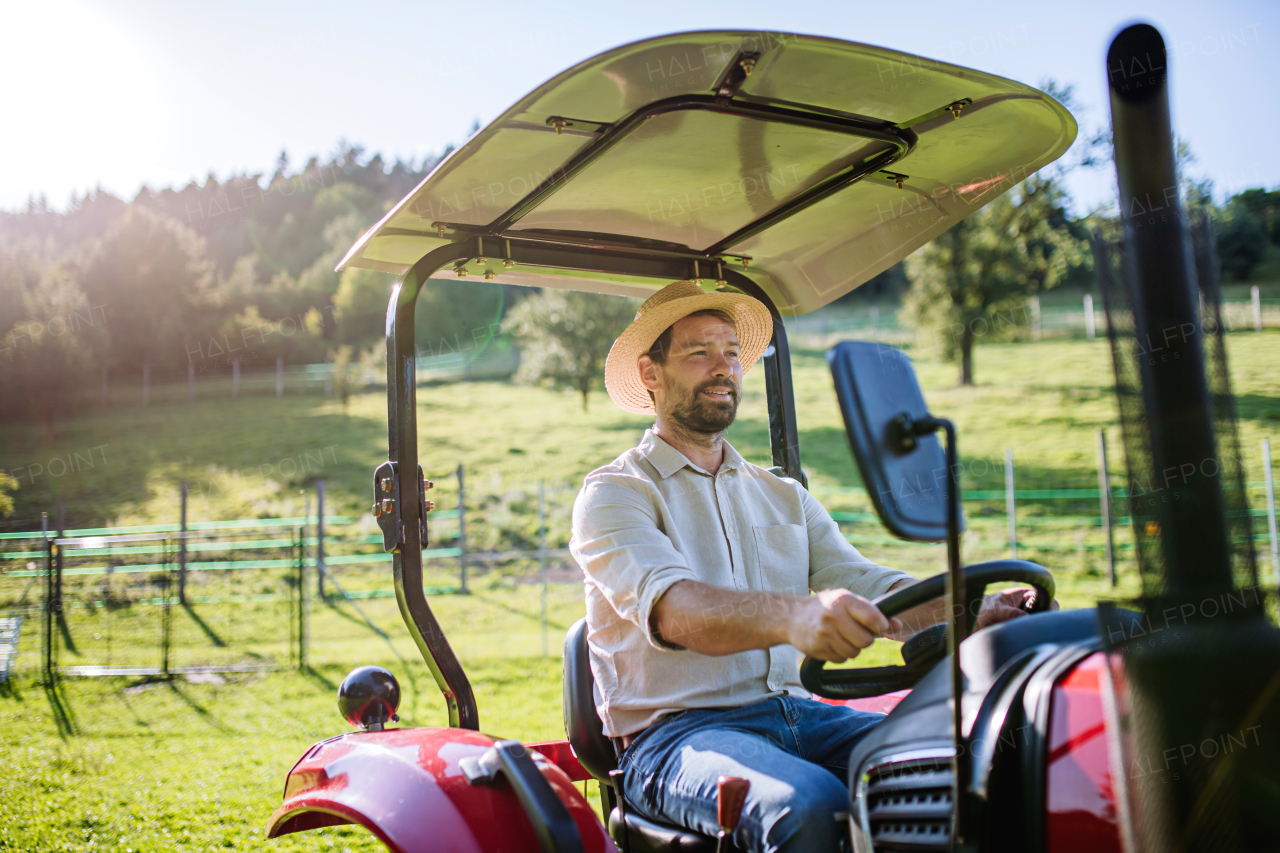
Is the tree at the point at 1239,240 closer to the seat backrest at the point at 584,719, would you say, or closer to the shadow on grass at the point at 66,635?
the seat backrest at the point at 584,719

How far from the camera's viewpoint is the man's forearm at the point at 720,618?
1402 millimetres

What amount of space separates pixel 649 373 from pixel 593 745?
1.00m

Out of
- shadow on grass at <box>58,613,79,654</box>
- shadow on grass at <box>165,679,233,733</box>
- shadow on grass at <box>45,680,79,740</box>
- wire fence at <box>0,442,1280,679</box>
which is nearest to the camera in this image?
shadow on grass at <box>45,680,79,740</box>

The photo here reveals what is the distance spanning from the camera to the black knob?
2.01 meters

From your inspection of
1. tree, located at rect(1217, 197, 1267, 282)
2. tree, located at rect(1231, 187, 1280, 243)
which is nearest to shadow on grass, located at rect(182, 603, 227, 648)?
tree, located at rect(1217, 197, 1267, 282)

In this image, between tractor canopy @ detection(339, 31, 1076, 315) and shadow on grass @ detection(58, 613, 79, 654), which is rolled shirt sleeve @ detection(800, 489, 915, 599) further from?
shadow on grass @ detection(58, 613, 79, 654)

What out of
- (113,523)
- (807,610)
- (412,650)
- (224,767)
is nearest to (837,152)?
(807,610)

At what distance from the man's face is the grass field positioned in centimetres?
103

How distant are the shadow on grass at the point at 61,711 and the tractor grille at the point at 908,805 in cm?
598

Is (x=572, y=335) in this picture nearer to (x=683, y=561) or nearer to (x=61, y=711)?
(x=61, y=711)

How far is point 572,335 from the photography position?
21891mm

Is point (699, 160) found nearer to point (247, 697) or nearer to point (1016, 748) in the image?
point (1016, 748)

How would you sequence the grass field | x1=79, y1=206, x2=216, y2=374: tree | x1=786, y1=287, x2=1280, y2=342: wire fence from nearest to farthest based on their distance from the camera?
the grass field
x1=786, y1=287, x2=1280, y2=342: wire fence
x1=79, y1=206, x2=216, y2=374: tree

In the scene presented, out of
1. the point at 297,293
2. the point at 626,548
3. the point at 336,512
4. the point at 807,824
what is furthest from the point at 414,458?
the point at 297,293
